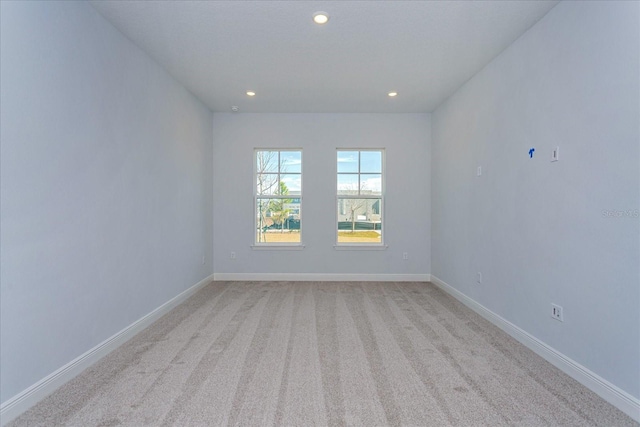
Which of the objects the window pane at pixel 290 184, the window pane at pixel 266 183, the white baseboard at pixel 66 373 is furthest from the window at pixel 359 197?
the white baseboard at pixel 66 373

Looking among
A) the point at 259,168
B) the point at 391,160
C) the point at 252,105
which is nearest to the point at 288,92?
the point at 252,105

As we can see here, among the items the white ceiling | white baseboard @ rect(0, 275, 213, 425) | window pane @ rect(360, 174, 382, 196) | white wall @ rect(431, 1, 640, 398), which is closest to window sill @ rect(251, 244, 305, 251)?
window pane @ rect(360, 174, 382, 196)

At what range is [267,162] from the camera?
5438 millimetres

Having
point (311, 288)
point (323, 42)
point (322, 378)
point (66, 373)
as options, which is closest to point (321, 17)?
point (323, 42)

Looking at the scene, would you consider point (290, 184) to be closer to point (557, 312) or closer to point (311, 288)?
point (311, 288)

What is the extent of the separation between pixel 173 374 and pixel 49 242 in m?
1.25

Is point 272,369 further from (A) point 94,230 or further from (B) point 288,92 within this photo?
(B) point 288,92

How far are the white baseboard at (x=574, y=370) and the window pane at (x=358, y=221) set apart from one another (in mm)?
2218

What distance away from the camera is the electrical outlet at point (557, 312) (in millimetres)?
2428

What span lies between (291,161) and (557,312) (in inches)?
164

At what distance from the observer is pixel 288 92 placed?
14.2 ft

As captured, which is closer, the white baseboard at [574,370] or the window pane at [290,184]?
the white baseboard at [574,370]

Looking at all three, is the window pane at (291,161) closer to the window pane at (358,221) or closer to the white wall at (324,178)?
the white wall at (324,178)

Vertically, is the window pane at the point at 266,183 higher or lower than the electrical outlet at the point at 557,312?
higher
